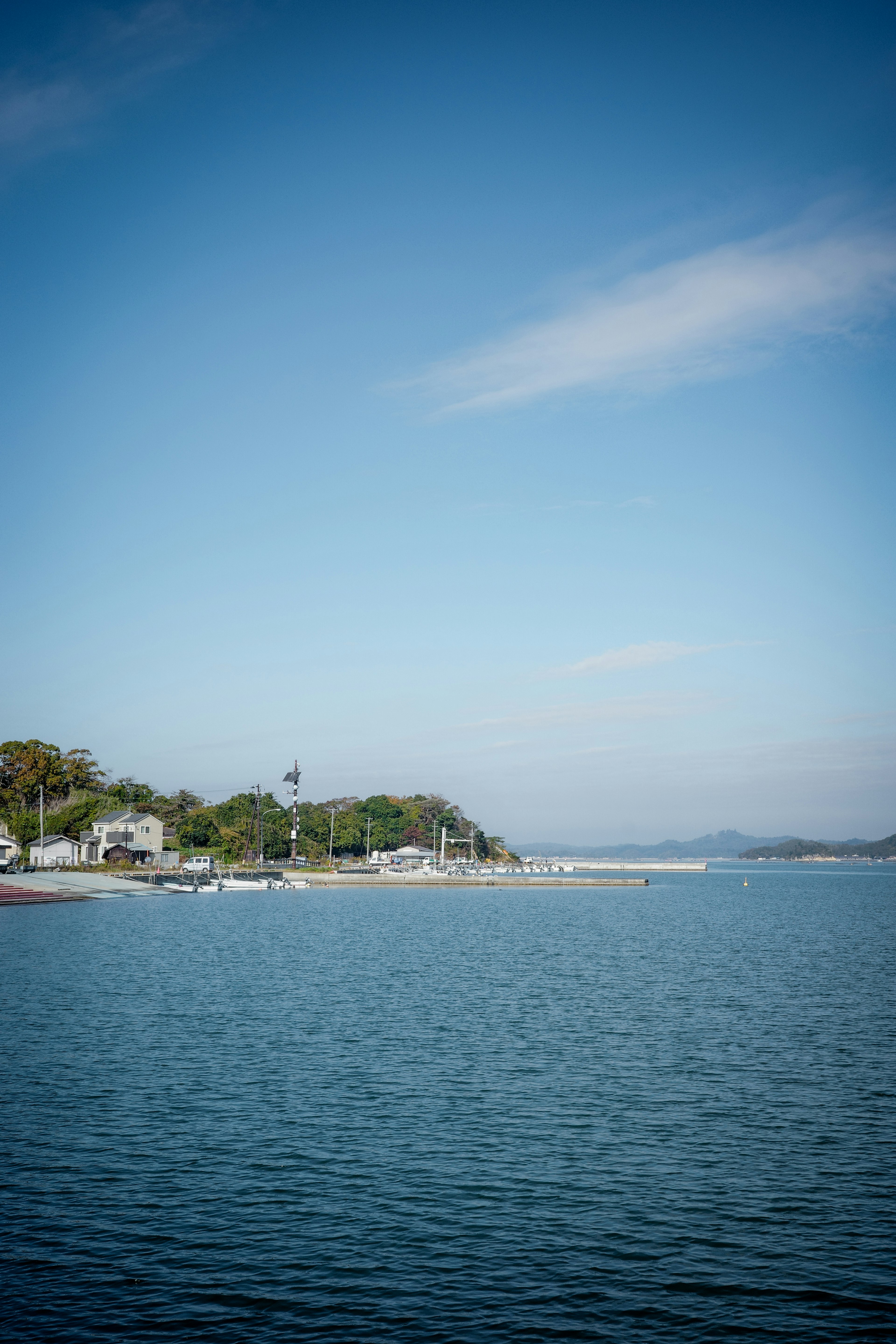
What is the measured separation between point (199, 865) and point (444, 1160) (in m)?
152

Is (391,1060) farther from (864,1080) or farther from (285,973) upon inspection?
(285,973)

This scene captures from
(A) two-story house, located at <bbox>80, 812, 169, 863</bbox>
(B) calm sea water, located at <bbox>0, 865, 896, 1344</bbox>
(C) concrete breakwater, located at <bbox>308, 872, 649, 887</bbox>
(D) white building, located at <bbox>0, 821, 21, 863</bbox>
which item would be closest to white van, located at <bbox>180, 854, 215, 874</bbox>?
(A) two-story house, located at <bbox>80, 812, 169, 863</bbox>

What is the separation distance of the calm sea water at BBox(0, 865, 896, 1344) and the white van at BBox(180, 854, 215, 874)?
111430 millimetres

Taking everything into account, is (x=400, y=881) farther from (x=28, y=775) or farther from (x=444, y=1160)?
(x=444, y=1160)

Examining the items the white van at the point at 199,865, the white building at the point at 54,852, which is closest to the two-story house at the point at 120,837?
the white building at the point at 54,852

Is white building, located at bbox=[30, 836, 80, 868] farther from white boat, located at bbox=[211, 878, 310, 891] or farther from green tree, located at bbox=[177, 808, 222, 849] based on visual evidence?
green tree, located at bbox=[177, 808, 222, 849]

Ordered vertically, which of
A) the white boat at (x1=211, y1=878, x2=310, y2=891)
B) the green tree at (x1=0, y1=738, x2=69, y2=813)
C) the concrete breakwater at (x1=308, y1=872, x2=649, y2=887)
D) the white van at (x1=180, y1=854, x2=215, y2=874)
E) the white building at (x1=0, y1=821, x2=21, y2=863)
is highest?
the green tree at (x1=0, y1=738, x2=69, y2=813)

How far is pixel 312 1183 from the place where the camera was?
22.0m

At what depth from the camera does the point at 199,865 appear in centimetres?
16788

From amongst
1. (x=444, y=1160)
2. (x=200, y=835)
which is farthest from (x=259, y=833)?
(x=444, y=1160)

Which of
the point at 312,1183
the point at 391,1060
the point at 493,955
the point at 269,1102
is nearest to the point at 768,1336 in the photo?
the point at 312,1183

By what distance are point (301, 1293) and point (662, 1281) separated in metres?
6.55

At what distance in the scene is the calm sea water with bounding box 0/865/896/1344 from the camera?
16516 mm

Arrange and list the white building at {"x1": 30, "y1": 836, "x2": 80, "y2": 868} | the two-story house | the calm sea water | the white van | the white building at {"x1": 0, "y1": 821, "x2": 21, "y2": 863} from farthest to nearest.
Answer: the white van < the two-story house < the white building at {"x1": 0, "y1": 821, "x2": 21, "y2": 863} < the white building at {"x1": 30, "y1": 836, "x2": 80, "y2": 868} < the calm sea water
